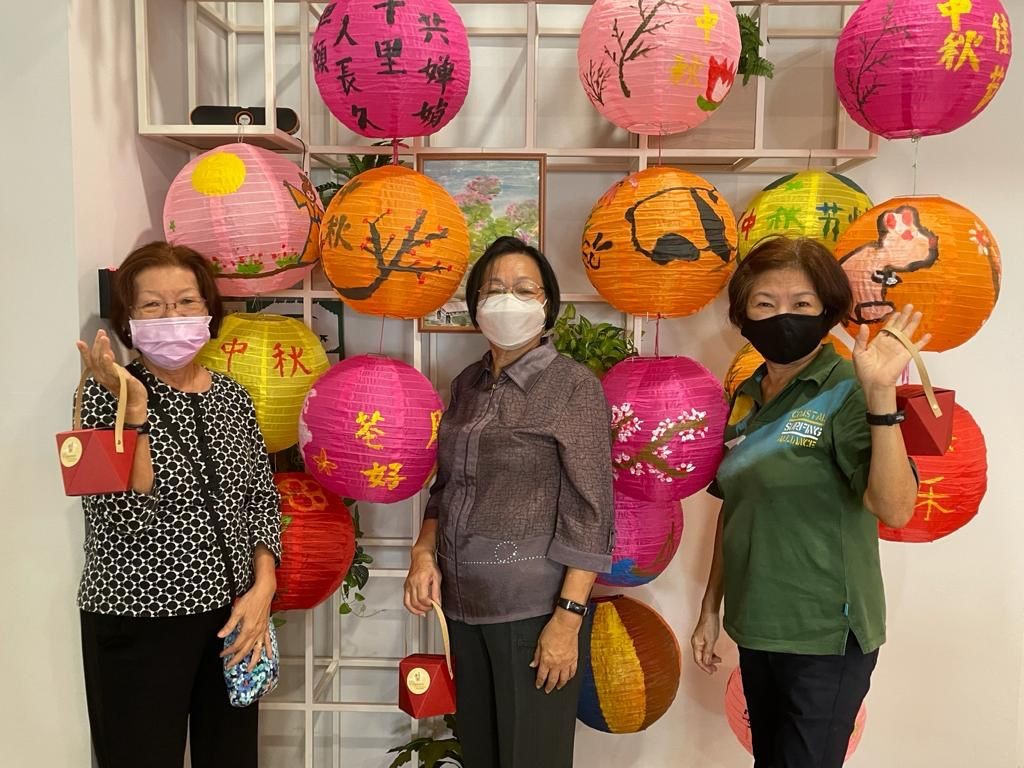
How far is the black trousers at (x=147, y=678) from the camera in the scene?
150 cm

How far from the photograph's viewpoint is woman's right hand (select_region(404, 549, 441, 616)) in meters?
1.56

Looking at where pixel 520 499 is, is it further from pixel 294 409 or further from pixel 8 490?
pixel 8 490

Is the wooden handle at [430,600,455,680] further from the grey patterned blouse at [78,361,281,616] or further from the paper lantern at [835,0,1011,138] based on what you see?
the paper lantern at [835,0,1011,138]

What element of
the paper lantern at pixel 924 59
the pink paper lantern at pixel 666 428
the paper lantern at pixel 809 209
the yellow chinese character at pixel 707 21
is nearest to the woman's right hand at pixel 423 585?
the pink paper lantern at pixel 666 428

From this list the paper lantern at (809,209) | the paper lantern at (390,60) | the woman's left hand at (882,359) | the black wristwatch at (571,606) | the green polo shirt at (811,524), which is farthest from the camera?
the paper lantern at (809,209)

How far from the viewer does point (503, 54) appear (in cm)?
228

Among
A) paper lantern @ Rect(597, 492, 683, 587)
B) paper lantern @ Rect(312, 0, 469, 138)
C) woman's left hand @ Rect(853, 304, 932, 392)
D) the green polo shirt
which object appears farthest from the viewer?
paper lantern @ Rect(597, 492, 683, 587)

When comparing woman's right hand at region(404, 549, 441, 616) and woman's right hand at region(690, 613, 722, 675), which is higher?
woman's right hand at region(404, 549, 441, 616)

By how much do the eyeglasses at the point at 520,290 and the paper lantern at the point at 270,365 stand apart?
543 mm

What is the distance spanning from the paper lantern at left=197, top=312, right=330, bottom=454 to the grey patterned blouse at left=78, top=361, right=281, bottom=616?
7.2 inches

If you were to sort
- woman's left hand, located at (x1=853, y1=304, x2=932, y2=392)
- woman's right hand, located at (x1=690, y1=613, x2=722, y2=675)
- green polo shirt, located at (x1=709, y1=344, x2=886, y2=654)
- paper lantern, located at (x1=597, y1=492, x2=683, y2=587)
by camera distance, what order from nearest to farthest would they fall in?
woman's left hand, located at (x1=853, y1=304, x2=932, y2=392) → green polo shirt, located at (x1=709, y1=344, x2=886, y2=654) → woman's right hand, located at (x1=690, y1=613, x2=722, y2=675) → paper lantern, located at (x1=597, y1=492, x2=683, y2=587)

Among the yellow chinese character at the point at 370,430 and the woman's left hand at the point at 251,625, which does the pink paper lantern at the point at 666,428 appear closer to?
the yellow chinese character at the point at 370,430

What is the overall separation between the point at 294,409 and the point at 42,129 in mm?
855

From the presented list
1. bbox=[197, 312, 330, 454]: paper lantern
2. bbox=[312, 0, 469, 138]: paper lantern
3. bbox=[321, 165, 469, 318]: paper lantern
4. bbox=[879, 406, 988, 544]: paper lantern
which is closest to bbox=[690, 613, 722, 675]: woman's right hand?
bbox=[879, 406, 988, 544]: paper lantern
